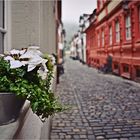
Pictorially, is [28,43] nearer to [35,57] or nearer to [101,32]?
[35,57]

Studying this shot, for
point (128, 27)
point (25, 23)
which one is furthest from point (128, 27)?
point (25, 23)

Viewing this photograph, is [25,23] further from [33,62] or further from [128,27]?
[128,27]

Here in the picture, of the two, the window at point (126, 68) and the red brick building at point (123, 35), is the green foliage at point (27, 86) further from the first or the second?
the window at point (126, 68)

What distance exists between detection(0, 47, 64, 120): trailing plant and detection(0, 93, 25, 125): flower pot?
41 millimetres

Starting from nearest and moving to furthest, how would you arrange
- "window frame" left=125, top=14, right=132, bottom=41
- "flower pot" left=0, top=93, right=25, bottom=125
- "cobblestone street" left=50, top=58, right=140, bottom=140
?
"flower pot" left=0, top=93, right=25, bottom=125 < "cobblestone street" left=50, top=58, right=140, bottom=140 < "window frame" left=125, top=14, right=132, bottom=41

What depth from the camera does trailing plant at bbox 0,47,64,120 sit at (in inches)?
67.3

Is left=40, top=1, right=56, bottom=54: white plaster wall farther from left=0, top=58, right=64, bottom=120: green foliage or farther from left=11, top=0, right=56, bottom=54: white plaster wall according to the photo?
left=0, top=58, right=64, bottom=120: green foliage

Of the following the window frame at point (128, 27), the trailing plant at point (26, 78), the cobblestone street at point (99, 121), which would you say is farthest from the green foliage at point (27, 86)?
the window frame at point (128, 27)

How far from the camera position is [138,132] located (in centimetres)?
495

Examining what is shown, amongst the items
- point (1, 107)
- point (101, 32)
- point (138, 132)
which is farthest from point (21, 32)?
point (101, 32)

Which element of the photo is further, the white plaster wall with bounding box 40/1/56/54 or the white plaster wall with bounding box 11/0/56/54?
the white plaster wall with bounding box 40/1/56/54

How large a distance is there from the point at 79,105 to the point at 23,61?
5860mm

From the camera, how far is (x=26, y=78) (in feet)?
5.99

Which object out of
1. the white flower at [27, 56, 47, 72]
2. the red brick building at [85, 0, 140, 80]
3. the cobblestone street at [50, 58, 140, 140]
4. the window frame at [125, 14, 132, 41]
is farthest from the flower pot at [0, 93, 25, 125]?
the window frame at [125, 14, 132, 41]
